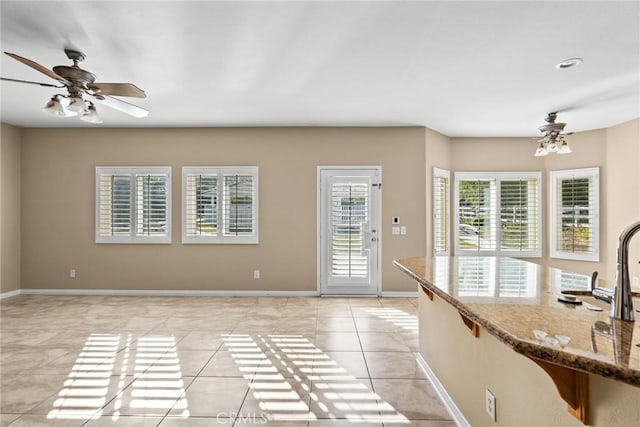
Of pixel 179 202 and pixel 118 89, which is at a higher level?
pixel 118 89

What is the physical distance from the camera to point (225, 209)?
5656 millimetres

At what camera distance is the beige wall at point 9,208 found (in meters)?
5.41

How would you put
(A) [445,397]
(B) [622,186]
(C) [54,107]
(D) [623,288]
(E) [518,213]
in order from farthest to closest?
1. (E) [518,213]
2. (B) [622,186]
3. (C) [54,107]
4. (A) [445,397]
5. (D) [623,288]

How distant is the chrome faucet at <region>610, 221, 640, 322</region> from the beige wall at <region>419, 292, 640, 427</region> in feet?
0.88

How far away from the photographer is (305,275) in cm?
565

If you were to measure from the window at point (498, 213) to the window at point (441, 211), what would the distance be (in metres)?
0.23

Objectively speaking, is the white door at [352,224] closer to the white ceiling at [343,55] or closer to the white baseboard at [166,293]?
the white baseboard at [166,293]

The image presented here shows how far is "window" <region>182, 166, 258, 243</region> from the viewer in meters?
5.64

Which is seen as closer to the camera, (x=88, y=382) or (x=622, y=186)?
(x=88, y=382)

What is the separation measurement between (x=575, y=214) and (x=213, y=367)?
5962mm

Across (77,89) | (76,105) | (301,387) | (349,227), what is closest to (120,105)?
(77,89)

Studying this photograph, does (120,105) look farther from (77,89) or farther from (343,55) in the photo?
(343,55)

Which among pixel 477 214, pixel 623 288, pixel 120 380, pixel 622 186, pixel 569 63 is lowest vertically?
pixel 120 380

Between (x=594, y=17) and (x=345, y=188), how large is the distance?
3586 mm
